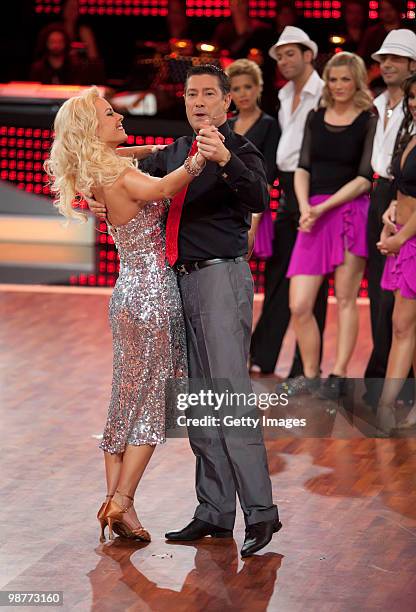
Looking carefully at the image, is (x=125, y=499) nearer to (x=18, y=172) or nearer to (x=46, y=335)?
(x=46, y=335)

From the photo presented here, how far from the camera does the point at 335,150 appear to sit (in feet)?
19.7

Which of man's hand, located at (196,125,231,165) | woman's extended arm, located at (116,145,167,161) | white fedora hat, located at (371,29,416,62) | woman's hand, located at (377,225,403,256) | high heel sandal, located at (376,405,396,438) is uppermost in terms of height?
white fedora hat, located at (371,29,416,62)

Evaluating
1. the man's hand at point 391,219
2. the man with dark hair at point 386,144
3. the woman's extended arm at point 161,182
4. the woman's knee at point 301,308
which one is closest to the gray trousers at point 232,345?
the woman's extended arm at point 161,182

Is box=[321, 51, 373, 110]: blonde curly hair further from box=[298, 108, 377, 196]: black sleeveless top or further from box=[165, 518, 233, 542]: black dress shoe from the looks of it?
box=[165, 518, 233, 542]: black dress shoe

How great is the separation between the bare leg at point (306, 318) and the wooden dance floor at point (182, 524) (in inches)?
25.7

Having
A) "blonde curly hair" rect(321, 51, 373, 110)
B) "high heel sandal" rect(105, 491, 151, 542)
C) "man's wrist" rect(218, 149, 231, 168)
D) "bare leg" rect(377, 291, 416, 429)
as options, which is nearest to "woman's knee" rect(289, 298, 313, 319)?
"bare leg" rect(377, 291, 416, 429)

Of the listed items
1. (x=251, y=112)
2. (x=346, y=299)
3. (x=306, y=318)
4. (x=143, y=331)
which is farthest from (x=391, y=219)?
(x=143, y=331)

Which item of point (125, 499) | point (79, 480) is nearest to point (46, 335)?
point (79, 480)

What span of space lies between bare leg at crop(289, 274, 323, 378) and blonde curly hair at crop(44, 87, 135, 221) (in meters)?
2.10

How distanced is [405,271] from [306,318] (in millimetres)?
740

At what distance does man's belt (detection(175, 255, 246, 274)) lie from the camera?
4148 mm

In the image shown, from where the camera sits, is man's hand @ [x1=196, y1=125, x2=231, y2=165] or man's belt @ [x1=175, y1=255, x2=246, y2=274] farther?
man's belt @ [x1=175, y1=255, x2=246, y2=274]

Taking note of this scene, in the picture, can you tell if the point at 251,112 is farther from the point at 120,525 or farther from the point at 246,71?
the point at 120,525

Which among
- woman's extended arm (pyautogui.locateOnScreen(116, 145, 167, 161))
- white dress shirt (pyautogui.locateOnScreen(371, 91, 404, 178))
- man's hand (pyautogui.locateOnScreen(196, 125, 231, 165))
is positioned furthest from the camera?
white dress shirt (pyautogui.locateOnScreen(371, 91, 404, 178))
